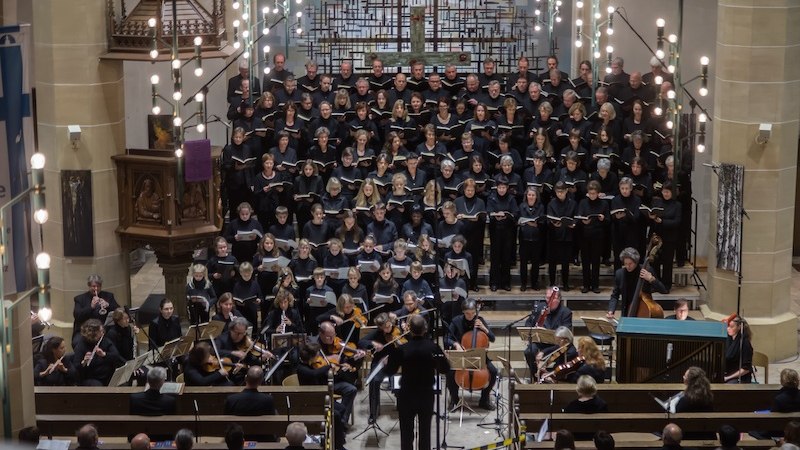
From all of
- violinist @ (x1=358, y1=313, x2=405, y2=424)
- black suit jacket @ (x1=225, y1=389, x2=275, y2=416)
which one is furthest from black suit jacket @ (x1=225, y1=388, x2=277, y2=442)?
violinist @ (x1=358, y1=313, x2=405, y2=424)

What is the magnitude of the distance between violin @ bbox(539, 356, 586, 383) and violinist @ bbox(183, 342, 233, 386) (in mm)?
3471

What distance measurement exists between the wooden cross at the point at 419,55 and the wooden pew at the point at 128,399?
1127 cm

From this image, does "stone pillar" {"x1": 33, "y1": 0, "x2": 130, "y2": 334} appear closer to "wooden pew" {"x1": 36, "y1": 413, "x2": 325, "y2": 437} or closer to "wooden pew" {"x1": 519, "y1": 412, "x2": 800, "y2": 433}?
"wooden pew" {"x1": 36, "y1": 413, "x2": 325, "y2": 437}

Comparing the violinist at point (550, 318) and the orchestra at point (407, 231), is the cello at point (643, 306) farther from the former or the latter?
the violinist at point (550, 318)

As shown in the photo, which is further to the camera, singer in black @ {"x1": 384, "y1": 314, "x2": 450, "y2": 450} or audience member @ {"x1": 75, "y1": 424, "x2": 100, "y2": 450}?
singer in black @ {"x1": 384, "y1": 314, "x2": 450, "y2": 450}

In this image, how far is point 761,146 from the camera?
18.1 meters

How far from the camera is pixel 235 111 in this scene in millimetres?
21109

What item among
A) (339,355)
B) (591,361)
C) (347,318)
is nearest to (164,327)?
(347,318)

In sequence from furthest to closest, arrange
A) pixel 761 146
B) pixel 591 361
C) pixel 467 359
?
1. pixel 761 146
2. pixel 467 359
3. pixel 591 361

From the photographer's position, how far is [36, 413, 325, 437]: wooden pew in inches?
563

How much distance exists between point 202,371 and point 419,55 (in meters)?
11.4

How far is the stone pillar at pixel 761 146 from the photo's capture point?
17.9 meters

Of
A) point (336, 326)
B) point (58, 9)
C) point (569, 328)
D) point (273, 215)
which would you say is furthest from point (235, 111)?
point (569, 328)

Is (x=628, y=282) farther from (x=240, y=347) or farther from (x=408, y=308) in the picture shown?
(x=240, y=347)
